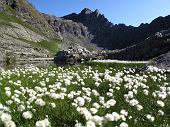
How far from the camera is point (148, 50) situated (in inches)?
1730

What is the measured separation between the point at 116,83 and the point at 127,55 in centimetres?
2964

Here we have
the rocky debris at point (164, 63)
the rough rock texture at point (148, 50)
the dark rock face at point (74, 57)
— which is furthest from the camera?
the dark rock face at point (74, 57)

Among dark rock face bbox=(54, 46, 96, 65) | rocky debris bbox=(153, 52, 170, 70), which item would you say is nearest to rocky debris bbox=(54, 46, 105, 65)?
dark rock face bbox=(54, 46, 96, 65)

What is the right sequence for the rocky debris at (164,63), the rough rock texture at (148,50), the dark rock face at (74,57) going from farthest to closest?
the dark rock face at (74,57), the rough rock texture at (148,50), the rocky debris at (164,63)

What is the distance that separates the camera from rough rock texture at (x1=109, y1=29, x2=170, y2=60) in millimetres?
41759

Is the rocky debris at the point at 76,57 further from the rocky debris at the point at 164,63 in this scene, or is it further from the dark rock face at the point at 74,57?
the rocky debris at the point at 164,63

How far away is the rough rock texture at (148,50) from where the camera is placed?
41759mm

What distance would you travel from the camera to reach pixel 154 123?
11508mm

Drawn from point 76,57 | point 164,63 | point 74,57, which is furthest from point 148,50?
point 164,63

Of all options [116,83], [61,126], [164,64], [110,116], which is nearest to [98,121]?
[110,116]

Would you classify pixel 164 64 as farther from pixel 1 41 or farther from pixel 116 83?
pixel 1 41

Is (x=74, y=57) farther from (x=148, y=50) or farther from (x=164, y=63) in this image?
(x=164, y=63)

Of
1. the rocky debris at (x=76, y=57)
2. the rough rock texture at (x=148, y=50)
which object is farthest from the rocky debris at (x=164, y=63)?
the rocky debris at (x=76, y=57)

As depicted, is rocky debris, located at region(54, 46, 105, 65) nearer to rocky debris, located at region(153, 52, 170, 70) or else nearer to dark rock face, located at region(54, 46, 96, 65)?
dark rock face, located at region(54, 46, 96, 65)
